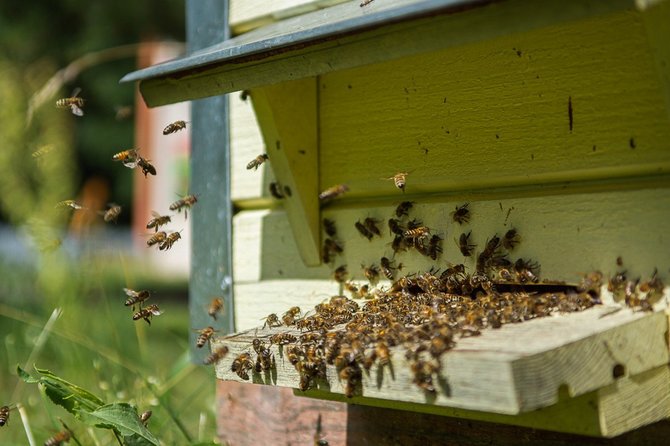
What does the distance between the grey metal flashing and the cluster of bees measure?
579 millimetres

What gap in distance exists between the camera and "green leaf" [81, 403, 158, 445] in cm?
279

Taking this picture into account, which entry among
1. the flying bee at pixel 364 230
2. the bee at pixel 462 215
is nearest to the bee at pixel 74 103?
the flying bee at pixel 364 230

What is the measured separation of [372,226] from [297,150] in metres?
0.40

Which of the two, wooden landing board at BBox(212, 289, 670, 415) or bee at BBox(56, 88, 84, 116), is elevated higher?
bee at BBox(56, 88, 84, 116)

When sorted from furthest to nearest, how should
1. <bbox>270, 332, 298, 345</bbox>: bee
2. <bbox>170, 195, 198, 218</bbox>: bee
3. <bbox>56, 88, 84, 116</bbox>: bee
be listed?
1. <bbox>56, 88, 84, 116</bbox>: bee
2. <bbox>170, 195, 198, 218</bbox>: bee
3. <bbox>270, 332, 298, 345</bbox>: bee

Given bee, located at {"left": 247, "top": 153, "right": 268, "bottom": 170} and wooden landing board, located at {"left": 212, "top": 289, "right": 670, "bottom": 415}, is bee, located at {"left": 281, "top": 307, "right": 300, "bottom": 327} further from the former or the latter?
bee, located at {"left": 247, "top": 153, "right": 268, "bottom": 170}

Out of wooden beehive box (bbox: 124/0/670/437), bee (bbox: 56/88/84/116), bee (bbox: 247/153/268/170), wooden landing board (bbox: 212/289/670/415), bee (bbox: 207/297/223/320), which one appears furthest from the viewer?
bee (bbox: 56/88/84/116)

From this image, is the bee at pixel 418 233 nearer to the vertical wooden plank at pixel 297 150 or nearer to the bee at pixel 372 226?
the bee at pixel 372 226

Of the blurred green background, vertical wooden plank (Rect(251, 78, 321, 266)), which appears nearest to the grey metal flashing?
vertical wooden plank (Rect(251, 78, 321, 266))

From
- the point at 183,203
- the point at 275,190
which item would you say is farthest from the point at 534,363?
the point at 183,203

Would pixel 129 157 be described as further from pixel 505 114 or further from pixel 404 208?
pixel 505 114

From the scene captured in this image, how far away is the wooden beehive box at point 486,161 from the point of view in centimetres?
204

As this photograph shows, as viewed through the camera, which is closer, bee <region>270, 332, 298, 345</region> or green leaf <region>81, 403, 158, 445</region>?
bee <region>270, 332, 298, 345</region>

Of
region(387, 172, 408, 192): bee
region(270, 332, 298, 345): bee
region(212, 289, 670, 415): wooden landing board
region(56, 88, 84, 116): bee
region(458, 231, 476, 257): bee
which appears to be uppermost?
region(56, 88, 84, 116): bee
